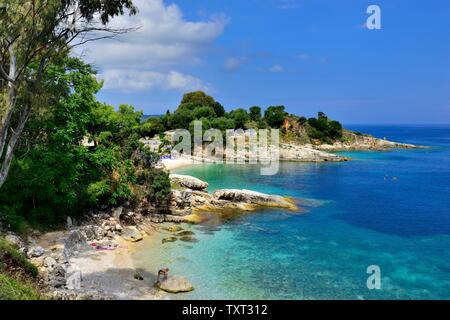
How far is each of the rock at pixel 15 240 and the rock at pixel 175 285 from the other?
28.2ft

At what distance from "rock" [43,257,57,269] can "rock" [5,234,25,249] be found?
1798 millimetres

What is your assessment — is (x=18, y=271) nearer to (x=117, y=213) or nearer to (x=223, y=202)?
(x=117, y=213)

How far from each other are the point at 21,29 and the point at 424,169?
3444 inches

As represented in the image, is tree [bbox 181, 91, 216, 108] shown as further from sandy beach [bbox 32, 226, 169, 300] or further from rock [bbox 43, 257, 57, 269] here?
rock [bbox 43, 257, 57, 269]

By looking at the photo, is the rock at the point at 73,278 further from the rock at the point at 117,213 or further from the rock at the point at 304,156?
the rock at the point at 304,156

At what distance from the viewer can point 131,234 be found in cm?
3012

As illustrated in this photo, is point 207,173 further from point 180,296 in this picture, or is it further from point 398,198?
point 180,296

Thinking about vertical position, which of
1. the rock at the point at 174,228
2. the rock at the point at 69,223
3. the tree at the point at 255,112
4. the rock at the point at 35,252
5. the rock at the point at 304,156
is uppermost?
the tree at the point at 255,112

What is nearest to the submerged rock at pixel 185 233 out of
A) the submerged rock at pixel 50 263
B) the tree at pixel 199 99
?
the submerged rock at pixel 50 263

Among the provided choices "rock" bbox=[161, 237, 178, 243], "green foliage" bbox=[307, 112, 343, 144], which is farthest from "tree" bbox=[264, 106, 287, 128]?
"rock" bbox=[161, 237, 178, 243]

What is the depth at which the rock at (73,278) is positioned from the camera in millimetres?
20219

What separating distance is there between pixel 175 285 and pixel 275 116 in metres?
95.2

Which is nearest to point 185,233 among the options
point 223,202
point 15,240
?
point 223,202

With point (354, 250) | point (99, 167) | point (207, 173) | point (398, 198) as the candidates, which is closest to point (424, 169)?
point (398, 198)
